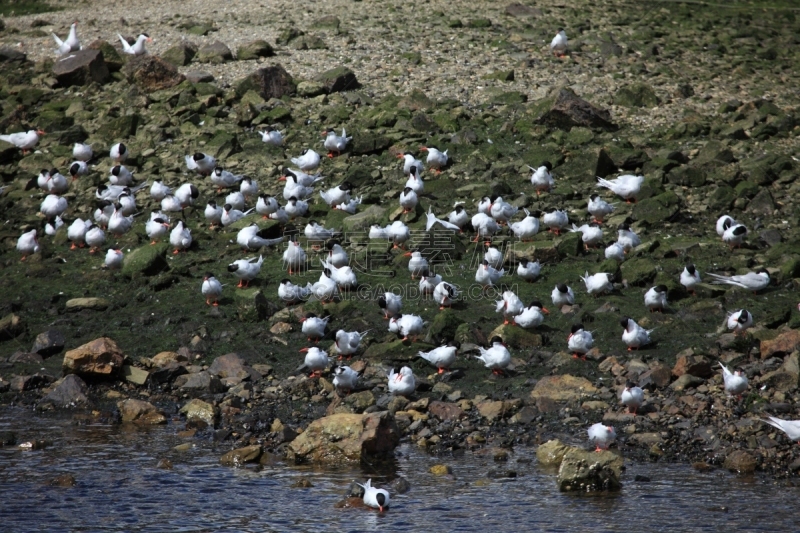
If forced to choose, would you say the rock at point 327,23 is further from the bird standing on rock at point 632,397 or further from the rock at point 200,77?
the bird standing on rock at point 632,397

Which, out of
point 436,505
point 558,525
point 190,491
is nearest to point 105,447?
point 190,491

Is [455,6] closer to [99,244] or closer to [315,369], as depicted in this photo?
[99,244]

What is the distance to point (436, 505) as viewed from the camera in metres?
10.9

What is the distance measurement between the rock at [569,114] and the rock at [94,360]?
12.0 meters

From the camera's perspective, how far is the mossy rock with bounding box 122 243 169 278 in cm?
1769

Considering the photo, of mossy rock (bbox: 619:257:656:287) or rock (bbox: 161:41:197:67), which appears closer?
mossy rock (bbox: 619:257:656:287)

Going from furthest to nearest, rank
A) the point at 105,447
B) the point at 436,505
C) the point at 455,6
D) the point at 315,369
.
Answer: the point at 455,6 < the point at 315,369 < the point at 105,447 < the point at 436,505

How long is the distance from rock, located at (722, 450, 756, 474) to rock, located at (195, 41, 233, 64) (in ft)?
64.2

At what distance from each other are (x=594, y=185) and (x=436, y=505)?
1107 centimetres

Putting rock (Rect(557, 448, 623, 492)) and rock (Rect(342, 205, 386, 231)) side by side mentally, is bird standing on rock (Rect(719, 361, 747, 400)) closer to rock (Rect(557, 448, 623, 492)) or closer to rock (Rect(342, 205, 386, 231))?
rock (Rect(557, 448, 623, 492))

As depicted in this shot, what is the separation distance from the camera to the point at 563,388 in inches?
535

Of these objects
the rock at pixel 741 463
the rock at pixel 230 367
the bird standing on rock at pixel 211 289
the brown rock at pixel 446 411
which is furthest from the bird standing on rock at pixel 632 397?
the bird standing on rock at pixel 211 289

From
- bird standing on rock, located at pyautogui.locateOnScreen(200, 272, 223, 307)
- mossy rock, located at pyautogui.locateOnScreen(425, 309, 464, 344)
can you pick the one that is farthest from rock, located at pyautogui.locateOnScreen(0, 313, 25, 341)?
mossy rock, located at pyautogui.locateOnScreen(425, 309, 464, 344)

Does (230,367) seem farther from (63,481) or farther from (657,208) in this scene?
(657,208)
